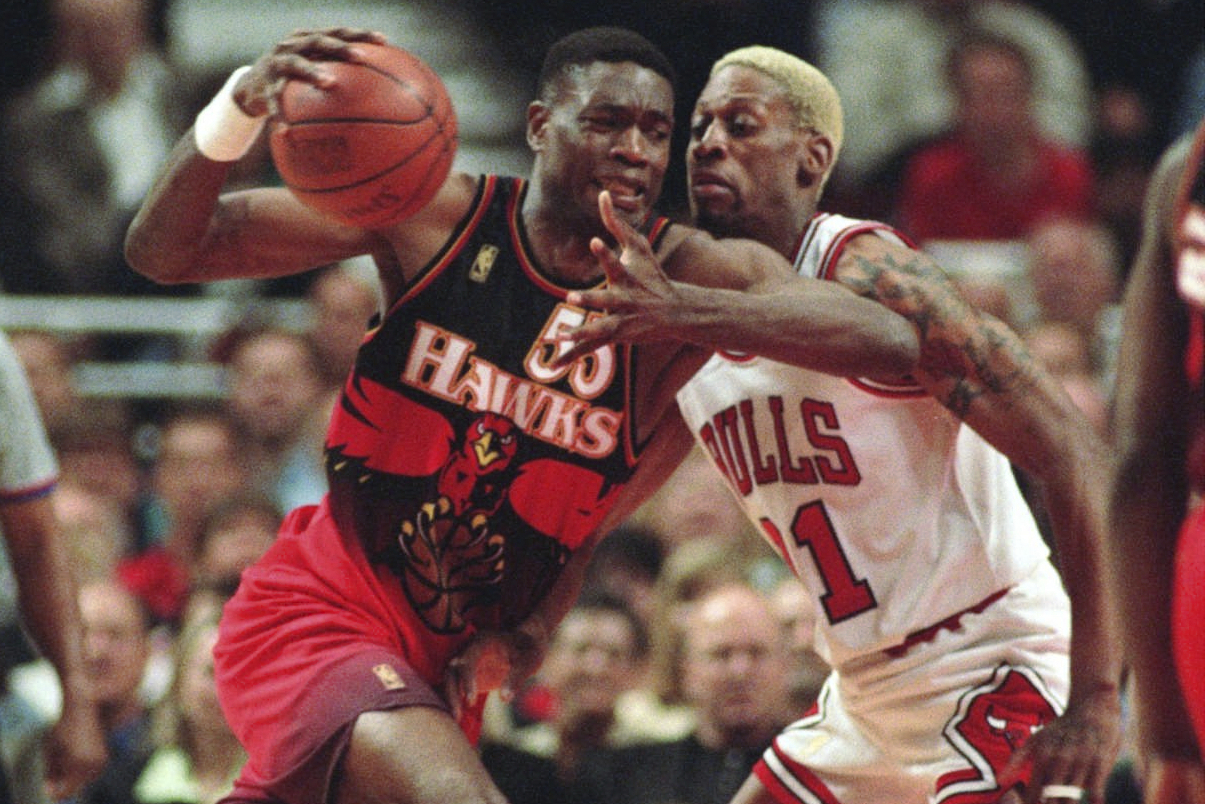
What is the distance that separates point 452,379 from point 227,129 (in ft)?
2.40

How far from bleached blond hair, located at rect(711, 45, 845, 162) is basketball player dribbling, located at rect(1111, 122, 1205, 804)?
233 centimetres

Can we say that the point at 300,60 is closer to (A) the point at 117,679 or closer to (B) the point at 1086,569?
(B) the point at 1086,569

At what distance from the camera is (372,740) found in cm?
389

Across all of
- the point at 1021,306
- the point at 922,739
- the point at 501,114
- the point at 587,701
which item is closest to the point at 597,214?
the point at 922,739

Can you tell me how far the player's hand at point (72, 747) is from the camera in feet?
17.1

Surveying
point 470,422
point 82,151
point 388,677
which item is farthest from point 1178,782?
point 82,151

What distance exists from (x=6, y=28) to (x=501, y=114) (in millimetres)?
2743

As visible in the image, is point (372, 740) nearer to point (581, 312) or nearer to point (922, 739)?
point (581, 312)

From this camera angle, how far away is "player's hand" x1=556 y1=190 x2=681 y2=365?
3.69 meters

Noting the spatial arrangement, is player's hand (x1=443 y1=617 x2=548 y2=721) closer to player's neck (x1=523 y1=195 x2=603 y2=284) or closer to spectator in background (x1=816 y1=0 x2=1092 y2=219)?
player's neck (x1=523 y1=195 x2=603 y2=284)

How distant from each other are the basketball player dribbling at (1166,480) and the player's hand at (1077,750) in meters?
1.35

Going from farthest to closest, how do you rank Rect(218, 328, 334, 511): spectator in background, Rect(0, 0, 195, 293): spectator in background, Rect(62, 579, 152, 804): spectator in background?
Rect(0, 0, 195, 293): spectator in background, Rect(218, 328, 334, 511): spectator in background, Rect(62, 579, 152, 804): spectator in background

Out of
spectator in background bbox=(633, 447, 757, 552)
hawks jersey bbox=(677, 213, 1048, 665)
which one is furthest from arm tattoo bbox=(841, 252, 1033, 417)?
spectator in background bbox=(633, 447, 757, 552)

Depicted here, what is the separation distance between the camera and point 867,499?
4598 mm
